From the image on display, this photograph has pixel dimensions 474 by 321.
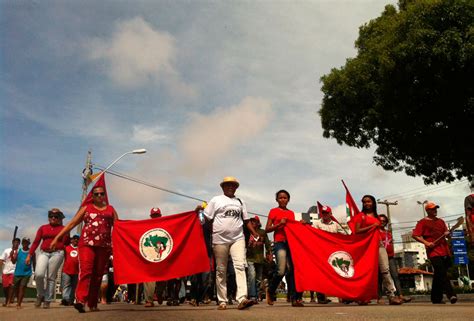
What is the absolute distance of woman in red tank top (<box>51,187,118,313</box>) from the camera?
619cm

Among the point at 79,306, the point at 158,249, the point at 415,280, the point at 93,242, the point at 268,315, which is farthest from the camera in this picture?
the point at 415,280

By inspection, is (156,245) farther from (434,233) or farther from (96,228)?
→ (434,233)

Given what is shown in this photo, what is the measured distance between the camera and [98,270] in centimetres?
641

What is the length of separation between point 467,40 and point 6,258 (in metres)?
13.1

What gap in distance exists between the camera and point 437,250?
7910mm

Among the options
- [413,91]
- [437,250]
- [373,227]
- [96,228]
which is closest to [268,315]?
[96,228]

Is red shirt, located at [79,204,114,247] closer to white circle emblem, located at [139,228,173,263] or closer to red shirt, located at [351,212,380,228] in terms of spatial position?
white circle emblem, located at [139,228,173,263]

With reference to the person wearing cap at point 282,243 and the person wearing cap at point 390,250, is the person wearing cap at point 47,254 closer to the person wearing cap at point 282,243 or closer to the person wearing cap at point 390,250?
the person wearing cap at point 282,243

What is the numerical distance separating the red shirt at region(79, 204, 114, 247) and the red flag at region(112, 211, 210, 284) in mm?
478

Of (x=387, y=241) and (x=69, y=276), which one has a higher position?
(x=387, y=241)

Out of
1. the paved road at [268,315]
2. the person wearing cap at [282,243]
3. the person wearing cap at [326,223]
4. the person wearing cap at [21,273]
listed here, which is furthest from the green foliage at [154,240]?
the person wearing cap at [21,273]

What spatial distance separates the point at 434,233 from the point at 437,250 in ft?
0.98

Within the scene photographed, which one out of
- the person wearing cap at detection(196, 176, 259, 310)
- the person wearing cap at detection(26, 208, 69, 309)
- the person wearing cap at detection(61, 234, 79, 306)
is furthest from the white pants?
the person wearing cap at detection(61, 234, 79, 306)

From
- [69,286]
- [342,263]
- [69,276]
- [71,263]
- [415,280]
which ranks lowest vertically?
[415,280]
